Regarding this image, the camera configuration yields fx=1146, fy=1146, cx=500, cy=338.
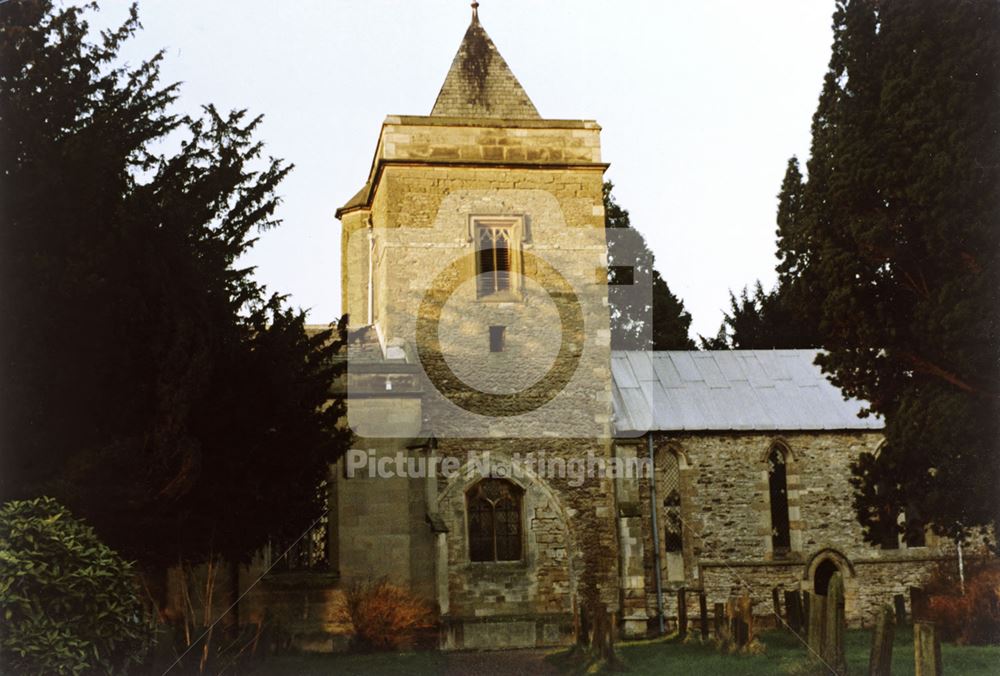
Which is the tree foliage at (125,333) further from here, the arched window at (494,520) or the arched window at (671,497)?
the arched window at (671,497)

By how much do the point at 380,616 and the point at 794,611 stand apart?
7.01 metres

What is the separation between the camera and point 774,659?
1549 centimetres

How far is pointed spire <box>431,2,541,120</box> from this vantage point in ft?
73.9

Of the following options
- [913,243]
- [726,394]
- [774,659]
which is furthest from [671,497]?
[913,243]

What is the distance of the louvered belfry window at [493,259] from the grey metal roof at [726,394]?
3809 millimetres

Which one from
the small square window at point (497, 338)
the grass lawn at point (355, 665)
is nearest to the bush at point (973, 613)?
the grass lawn at point (355, 665)

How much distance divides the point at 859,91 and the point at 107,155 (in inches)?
374

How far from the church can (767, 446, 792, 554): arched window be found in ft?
0.14

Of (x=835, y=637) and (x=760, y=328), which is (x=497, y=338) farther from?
(x=760, y=328)

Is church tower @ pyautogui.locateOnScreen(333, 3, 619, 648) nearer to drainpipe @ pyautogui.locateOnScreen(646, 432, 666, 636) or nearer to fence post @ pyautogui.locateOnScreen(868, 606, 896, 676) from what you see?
drainpipe @ pyautogui.locateOnScreen(646, 432, 666, 636)

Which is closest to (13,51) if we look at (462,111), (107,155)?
(107,155)

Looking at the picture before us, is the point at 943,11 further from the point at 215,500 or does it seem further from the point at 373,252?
the point at 373,252

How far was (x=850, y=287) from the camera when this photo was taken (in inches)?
579

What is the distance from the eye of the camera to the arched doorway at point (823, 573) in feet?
77.1
